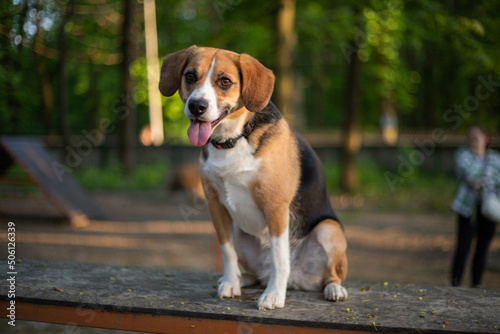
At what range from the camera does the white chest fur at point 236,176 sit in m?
2.88

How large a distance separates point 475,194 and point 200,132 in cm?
441

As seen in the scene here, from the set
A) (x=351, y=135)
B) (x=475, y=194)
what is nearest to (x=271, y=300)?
(x=475, y=194)

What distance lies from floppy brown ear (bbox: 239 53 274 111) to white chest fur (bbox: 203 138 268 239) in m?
0.26

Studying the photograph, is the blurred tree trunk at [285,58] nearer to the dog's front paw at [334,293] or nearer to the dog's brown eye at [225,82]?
the dog's front paw at [334,293]

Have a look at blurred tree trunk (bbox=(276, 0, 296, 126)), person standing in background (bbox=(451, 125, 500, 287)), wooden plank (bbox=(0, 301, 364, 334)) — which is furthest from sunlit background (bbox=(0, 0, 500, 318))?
wooden plank (bbox=(0, 301, 364, 334))

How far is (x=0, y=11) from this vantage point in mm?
5414

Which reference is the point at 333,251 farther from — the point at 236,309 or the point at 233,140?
the point at 233,140

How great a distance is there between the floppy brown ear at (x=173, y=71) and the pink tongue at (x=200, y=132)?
327mm

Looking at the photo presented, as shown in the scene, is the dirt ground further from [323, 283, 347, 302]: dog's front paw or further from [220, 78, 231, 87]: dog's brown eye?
[220, 78, 231, 87]: dog's brown eye

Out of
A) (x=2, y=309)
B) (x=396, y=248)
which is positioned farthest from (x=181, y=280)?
(x=396, y=248)

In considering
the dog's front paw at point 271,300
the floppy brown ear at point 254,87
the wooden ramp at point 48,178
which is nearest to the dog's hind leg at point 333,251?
the dog's front paw at point 271,300

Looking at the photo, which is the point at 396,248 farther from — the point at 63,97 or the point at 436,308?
the point at 63,97

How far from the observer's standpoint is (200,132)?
270 centimetres

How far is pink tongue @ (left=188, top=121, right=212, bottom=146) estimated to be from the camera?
8.84 ft
